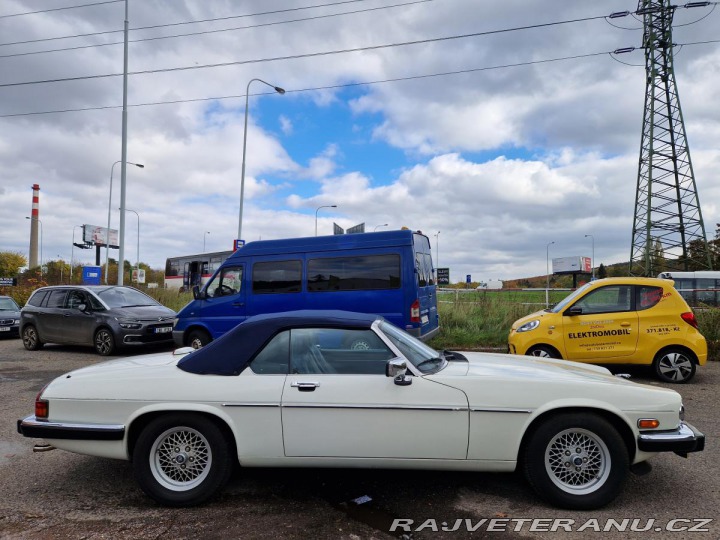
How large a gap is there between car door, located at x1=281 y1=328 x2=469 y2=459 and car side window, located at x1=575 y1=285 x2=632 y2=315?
5542 millimetres

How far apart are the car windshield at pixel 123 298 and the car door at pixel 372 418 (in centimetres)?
1004

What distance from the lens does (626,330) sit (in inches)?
311

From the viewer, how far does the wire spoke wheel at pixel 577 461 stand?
11.3 ft

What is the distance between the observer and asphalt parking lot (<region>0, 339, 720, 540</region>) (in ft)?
10.6

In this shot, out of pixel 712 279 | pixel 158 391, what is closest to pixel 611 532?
pixel 158 391

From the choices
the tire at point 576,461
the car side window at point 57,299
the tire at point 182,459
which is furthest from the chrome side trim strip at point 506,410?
the car side window at point 57,299

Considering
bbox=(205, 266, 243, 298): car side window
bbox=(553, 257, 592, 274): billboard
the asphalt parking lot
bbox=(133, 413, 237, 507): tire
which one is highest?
bbox=(553, 257, 592, 274): billboard

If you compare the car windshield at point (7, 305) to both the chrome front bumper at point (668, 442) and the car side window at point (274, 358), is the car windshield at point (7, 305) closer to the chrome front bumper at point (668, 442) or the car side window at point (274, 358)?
the car side window at point (274, 358)

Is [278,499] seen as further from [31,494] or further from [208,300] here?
[208,300]

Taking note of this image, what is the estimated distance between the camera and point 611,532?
3.18m

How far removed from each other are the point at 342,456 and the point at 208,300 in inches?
296

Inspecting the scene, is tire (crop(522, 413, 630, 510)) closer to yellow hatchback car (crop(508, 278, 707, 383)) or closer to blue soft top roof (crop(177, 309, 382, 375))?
blue soft top roof (crop(177, 309, 382, 375))

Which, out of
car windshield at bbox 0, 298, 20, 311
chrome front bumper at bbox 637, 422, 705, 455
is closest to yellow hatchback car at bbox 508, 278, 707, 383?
chrome front bumper at bbox 637, 422, 705, 455

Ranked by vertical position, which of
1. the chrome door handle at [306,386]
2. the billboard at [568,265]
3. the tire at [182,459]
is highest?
the billboard at [568,265]
